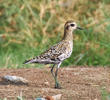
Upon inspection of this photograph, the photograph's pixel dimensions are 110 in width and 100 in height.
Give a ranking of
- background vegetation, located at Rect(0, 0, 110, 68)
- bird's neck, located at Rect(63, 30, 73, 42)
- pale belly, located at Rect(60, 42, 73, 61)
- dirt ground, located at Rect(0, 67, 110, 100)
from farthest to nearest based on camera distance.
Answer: background vegetation, located at Rect(0, 0, 110, 68), bird's neck, located at Rect(63, 30, 73, 42), pale belly, located at Rect(60, 42, 73, 61), dirt ground, located at Rect(0, 67, 110, 100)

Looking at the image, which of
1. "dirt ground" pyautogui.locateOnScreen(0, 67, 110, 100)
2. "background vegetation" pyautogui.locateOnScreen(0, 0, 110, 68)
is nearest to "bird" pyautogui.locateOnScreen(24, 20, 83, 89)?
"dirt ground" pyautogui.locateOnScreen(0, 67, 110, 100)

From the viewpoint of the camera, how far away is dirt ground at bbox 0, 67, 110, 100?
6652 millimetres

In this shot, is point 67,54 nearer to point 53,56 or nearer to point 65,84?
point 53,56

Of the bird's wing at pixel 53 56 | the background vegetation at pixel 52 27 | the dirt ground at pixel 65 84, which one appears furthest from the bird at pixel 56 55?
the background vegetation at pixel 52 27

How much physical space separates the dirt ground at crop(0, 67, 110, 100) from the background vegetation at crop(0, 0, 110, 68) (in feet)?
6.81

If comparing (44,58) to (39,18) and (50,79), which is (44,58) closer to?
(50,79)

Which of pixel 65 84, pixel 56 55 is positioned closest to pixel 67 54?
pixel 56 55

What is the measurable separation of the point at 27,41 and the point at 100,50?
2339 mm

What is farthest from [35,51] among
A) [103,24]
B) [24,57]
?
[103,24]

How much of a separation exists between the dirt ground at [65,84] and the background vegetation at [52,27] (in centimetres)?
208

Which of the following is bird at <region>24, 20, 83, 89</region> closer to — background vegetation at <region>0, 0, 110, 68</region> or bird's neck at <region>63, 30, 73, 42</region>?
bird's neck at <region>63, 30, 73, 42</region>

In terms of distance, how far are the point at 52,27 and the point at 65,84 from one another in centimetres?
568

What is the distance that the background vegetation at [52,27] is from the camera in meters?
11.2

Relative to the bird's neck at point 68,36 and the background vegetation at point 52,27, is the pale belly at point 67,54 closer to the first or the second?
the bird's neck at point 68,36
